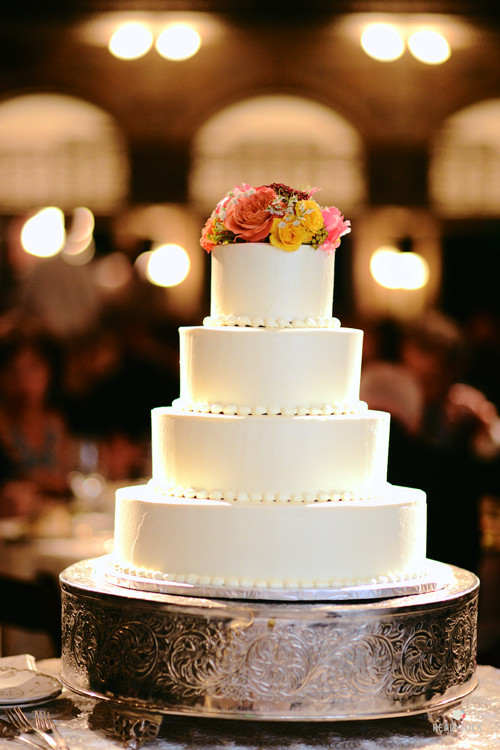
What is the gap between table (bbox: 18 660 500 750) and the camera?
8.68 ft

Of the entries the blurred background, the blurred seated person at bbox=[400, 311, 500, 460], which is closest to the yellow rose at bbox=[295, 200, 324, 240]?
the blurred seated person at bbox=[400, 311, 500, 460]

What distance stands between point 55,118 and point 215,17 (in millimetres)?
1751

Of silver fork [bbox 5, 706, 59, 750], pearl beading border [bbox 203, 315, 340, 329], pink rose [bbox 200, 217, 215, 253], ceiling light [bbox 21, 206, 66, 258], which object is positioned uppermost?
ceiling light [bbox 21, 206, 66, 258]

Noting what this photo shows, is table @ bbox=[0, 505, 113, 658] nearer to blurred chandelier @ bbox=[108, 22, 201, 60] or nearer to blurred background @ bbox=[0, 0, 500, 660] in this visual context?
blurred background @ bbox=[0, 0, 500, 660]

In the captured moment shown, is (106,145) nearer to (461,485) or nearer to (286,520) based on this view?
(461,485)

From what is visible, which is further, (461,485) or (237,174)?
(237,174)

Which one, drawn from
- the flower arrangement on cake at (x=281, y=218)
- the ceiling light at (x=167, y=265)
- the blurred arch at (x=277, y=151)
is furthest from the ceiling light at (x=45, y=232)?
the flower arrangement on cake at (x=281, y=218)

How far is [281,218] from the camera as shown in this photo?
2.96 m

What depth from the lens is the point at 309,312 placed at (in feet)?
9.88

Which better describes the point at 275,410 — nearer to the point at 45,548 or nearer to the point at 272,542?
the point at 272,542

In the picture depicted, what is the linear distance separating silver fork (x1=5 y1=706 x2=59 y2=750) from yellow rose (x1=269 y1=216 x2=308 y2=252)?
4.39ft

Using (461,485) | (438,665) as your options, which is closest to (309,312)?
(438,665)

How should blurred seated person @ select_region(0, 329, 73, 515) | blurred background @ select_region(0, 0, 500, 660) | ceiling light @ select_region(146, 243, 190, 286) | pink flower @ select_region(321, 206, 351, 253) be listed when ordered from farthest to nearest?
ceiling light @ select_region(146, 243, 190, 286), blurred background @ select_region(0, 0, 500, 660), blurred seated person @ select_region(0, 329, 73, 515), pink flower @ select_region(321, 206, 351, 253)

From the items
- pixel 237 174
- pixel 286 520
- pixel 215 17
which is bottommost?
pixel 286 520
